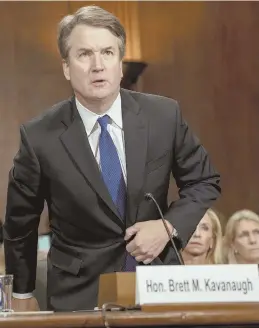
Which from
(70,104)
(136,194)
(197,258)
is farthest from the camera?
(197,258)

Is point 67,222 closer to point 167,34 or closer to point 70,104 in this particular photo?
point 70,104

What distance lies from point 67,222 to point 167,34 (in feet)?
10.4

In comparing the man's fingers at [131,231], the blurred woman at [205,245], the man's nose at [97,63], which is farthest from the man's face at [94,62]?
the blurred woman at [205,245]

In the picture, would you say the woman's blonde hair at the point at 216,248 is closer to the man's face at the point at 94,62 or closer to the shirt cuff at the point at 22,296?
the shirt cuff at the point at 22,296

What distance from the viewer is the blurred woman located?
3621 millimetres

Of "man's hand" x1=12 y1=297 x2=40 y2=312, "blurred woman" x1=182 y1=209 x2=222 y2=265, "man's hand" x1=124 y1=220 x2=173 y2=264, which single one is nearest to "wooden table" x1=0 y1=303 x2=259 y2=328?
"man's hand" x1=124 y1=220 x2=173 y2=264

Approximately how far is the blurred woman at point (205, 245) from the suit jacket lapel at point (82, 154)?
5.47ft

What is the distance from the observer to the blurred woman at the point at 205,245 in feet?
11.9

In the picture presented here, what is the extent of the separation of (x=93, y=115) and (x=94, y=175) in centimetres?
20

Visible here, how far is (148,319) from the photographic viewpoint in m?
1.26

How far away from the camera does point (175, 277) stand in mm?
1320

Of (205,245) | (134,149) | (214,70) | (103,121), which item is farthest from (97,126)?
(214,70)

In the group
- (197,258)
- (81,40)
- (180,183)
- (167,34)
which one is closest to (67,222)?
(180,183)

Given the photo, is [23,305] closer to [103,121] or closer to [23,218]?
[23,218]
